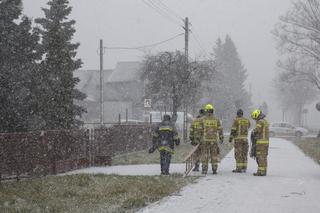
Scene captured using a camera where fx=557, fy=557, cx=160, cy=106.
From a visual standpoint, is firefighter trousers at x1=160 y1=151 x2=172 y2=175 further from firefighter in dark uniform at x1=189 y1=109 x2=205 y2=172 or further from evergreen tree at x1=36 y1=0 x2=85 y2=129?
evergreen tree at x1=36 y1=0 x2=85 y2=129

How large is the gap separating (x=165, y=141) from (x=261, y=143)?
2.58 m

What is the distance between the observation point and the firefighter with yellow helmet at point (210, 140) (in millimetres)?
14883

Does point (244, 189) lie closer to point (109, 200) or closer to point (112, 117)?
point (109, 200)

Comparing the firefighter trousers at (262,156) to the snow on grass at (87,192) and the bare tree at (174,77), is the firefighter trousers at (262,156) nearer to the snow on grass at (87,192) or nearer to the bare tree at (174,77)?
the snow on grass at (87,192)

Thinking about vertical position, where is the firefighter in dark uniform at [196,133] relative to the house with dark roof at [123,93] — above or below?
below

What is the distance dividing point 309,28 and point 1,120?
3278 centimetres

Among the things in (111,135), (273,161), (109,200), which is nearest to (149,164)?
(111,135)

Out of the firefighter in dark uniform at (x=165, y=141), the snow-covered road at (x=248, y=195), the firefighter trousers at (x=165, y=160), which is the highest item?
the firefighter in dark uniform at (x=165, y=141)

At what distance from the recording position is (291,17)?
154ft

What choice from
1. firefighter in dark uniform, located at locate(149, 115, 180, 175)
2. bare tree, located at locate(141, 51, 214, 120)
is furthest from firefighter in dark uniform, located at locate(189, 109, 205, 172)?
bare tree, located at locate(141, 51, 214, 120)

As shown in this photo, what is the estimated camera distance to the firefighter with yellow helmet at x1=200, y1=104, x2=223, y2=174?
1488cm

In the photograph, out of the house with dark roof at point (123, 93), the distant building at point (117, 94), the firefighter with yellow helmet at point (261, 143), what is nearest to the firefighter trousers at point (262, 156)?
the firefighter with yellow helmet at point (261, 143)

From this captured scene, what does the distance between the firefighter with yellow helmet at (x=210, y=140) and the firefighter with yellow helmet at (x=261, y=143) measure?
97 cm

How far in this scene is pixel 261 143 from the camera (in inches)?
584
